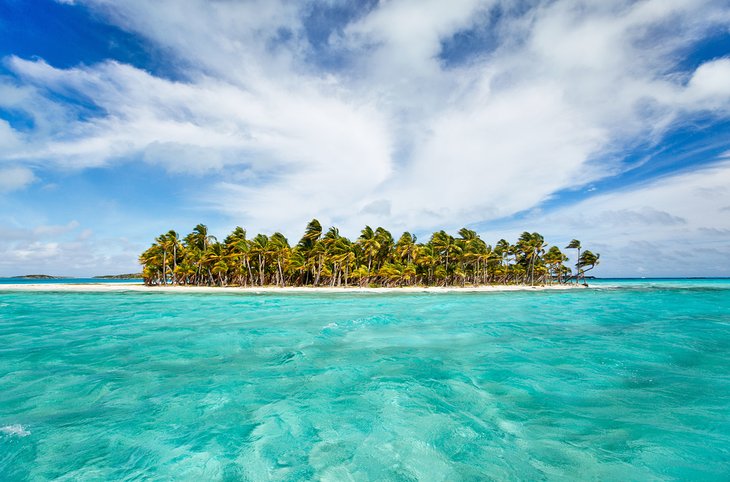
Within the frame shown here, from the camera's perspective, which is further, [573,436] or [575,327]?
[575,327]

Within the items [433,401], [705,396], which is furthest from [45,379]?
[705,396]

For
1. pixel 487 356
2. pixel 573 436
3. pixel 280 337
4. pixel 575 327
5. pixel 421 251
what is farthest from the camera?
pixel 421 251

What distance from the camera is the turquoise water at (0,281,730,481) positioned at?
16.9 feet

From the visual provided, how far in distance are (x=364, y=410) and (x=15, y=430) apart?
21.1ft

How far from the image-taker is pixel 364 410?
286 inches

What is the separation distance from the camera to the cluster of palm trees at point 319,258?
7550 centimetres

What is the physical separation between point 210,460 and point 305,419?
1.92m

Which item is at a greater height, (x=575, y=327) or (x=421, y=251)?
(x=421, y=251)

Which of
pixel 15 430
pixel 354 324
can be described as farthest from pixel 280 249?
pixel 15 430

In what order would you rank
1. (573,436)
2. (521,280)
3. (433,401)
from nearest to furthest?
1. (573,436)
2. (433,401)
3. (521,280)

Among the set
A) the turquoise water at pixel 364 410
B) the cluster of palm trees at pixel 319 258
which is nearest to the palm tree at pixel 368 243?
the cluster of palm trees at pixel 319 258

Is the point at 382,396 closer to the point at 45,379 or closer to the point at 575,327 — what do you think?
the point at 45,379

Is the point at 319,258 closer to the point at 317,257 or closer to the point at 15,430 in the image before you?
the point at 317,257

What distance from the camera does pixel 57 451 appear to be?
5508 mm
